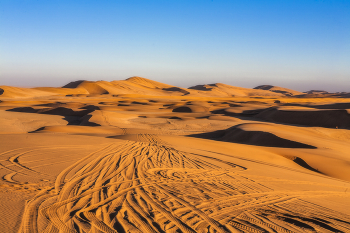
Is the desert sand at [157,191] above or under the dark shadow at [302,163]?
above

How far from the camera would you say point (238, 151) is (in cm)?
1183

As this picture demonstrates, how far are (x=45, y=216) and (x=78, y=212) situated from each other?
445 millimetres

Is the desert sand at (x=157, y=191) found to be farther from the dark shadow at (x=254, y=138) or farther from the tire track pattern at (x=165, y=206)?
the dark shadow at (x=254, y=138)

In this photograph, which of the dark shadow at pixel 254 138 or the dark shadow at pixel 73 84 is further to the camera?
the dark shadow at pixel 73 84

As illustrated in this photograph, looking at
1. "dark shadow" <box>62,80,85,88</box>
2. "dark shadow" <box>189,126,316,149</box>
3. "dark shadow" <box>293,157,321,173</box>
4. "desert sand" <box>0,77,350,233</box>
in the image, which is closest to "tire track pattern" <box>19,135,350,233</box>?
"desert sand" <box>0,77,350,233</box>

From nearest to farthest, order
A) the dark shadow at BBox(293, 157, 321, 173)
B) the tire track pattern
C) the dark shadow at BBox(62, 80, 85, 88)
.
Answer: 1. the tire track pattern
2. the dark shadow at BBox(293, 157, 321, 173)
3. the dark shadow at BBox(62, 80, 85, 88)

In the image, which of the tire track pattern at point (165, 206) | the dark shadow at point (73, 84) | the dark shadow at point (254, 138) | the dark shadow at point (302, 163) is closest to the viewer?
the tire track pattern at point (165, 206)

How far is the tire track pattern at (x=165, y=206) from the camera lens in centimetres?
388

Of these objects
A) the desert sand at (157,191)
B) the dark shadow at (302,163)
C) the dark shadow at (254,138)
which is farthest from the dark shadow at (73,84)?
the dark shadow at (302,163)

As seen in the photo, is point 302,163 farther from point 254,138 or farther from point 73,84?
point 73,84

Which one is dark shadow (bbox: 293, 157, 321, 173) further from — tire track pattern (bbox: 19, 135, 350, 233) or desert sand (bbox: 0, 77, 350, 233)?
tire track pattern (bbox: 19, 135, 350, 233)

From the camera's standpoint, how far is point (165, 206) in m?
4.59

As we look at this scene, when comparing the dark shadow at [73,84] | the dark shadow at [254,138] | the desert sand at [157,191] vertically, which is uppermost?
the dark shadow at [73,84]

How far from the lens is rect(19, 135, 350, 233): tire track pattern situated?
388cm
